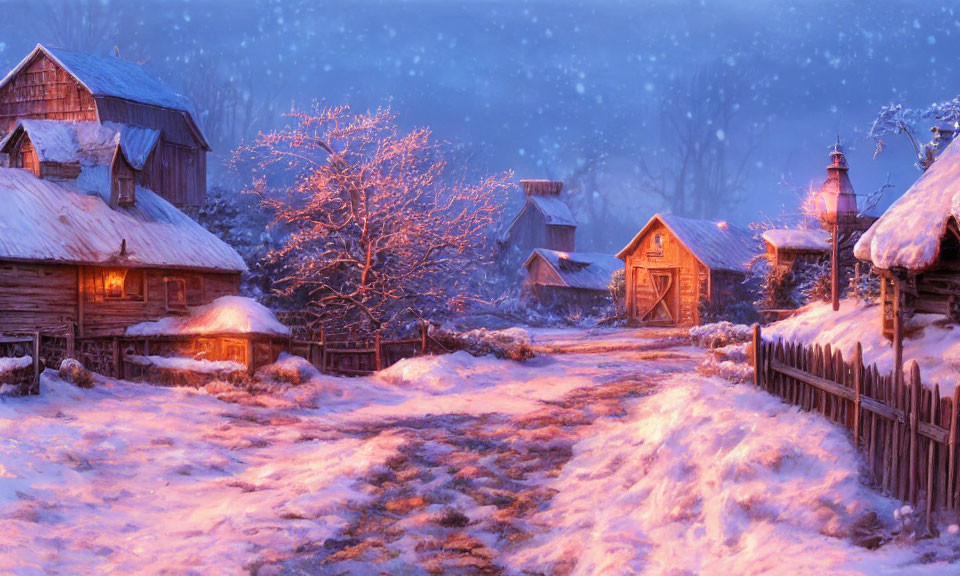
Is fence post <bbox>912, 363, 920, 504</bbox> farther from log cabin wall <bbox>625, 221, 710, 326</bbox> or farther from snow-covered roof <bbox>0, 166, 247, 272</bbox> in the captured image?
log cabin wall <bbox>625, 221, 710, 326</bbox>

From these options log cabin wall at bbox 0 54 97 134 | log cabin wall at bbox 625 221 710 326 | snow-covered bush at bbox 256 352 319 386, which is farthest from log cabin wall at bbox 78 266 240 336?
log cabin wall at bbox 625 221 710 326

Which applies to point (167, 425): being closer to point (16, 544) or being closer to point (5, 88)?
point (16, 544)

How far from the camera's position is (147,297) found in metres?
23.3

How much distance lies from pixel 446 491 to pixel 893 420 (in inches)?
215

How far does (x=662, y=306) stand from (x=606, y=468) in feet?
99.1

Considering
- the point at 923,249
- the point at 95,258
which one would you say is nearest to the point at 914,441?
the point at 923,249

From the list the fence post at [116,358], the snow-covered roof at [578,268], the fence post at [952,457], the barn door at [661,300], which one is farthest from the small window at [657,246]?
the fence post at [952,457]

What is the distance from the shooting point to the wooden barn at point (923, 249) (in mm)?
9648

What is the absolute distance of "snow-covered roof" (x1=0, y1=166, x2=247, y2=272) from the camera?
21.0 m

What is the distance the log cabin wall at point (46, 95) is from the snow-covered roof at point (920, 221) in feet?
116

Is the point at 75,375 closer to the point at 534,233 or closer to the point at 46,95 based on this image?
the point at 46,95

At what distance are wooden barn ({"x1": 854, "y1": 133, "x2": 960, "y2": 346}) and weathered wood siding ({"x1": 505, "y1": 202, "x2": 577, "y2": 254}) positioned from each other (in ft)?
161

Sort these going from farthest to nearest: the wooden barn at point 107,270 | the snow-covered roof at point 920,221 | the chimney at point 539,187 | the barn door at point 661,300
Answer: the chimney at point 539,187 → the barn door at point 661,300 → the wooden barn at point 107,270 → the snow-covered roof at point 920,221

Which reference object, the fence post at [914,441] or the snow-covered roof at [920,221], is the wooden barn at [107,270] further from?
the fence post at [914,441]
